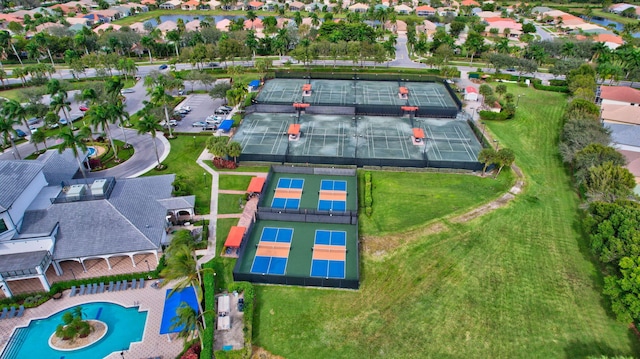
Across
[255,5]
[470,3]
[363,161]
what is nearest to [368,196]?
[363,161]

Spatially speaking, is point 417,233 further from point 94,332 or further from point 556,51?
point 556,51

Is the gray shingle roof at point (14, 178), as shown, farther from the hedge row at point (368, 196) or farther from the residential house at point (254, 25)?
the residential house at point (254, 25)

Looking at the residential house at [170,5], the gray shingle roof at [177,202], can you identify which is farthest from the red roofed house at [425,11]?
the gray shingle roof at [177,202]

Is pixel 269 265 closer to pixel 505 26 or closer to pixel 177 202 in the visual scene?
pixel 177 202

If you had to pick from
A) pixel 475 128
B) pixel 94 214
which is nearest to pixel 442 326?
pixel 94 214

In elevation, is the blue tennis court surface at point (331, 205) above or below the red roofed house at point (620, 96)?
below
